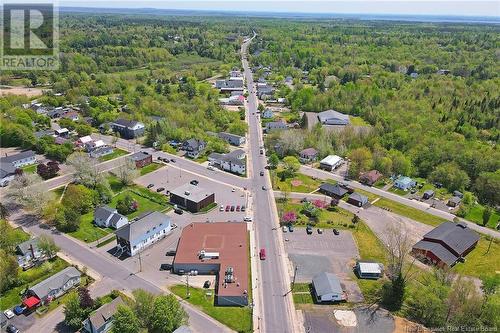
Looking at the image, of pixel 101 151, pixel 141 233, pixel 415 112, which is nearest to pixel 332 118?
pixel 415 112

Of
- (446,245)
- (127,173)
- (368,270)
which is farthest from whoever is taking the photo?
(127,173)

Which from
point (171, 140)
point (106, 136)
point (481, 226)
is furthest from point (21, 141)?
point (481, 226)

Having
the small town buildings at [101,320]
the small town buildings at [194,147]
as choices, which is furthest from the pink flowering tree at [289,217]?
the small town buildings at [194,147]

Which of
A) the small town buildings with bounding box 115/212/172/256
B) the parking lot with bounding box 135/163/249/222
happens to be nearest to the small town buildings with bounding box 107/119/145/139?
the parking lot with bounding box 135/163/249/222

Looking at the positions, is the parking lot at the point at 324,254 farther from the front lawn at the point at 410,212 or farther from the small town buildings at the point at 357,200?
the front lawn at the point at 410,212

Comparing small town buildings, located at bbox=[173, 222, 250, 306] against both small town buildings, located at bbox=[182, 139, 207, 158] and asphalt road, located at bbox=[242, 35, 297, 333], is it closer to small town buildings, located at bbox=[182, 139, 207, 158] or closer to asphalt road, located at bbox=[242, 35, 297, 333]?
asphalt road, located at bbox=[242, 35, 297, 333]

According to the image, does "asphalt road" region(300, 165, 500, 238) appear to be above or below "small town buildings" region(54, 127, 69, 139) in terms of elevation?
below

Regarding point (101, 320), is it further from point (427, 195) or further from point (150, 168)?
point (427, 195)
